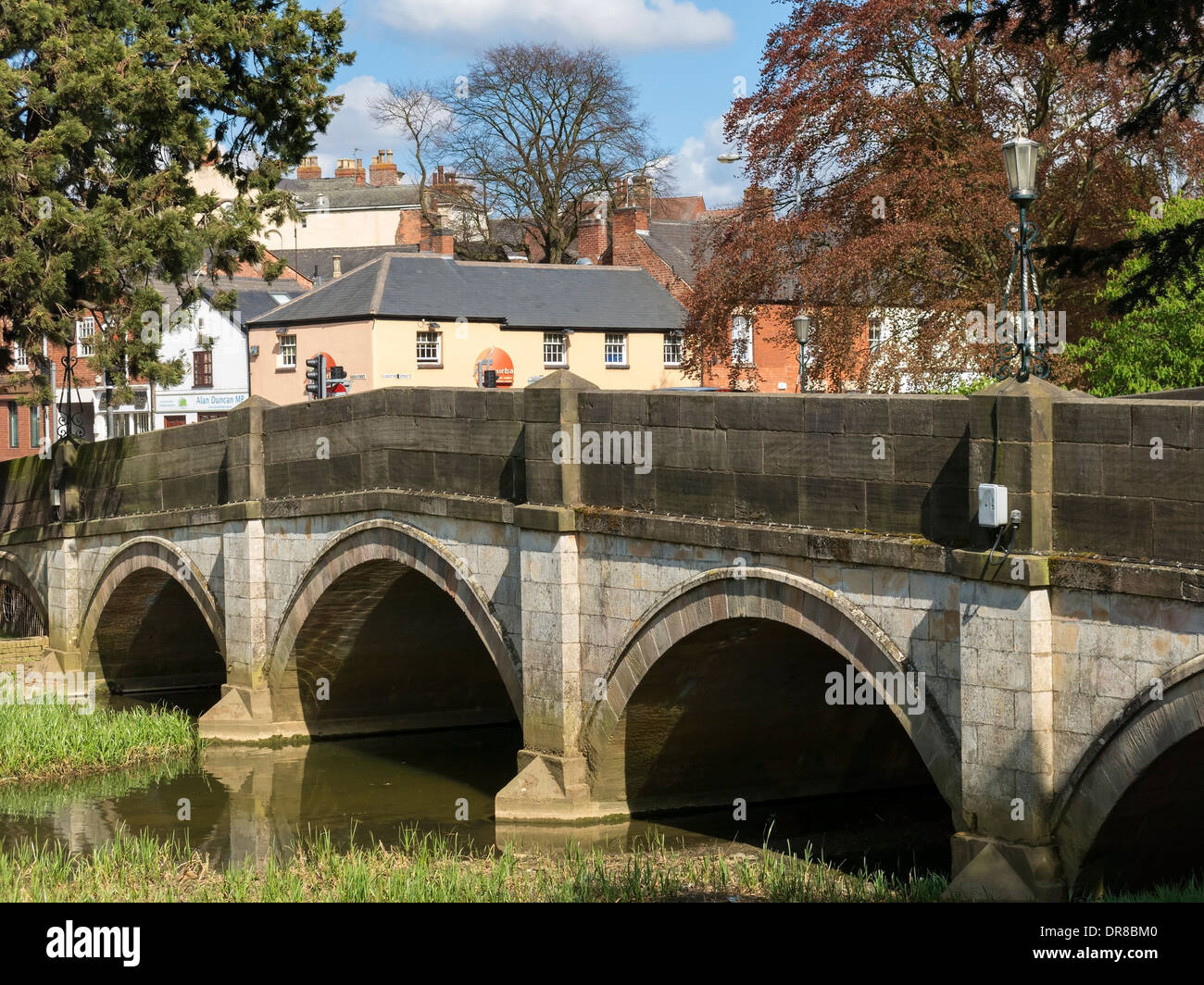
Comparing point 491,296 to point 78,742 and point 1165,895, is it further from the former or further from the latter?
point 1165,895

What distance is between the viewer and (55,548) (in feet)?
77.2

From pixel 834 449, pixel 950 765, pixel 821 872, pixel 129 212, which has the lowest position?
pixel 821 872

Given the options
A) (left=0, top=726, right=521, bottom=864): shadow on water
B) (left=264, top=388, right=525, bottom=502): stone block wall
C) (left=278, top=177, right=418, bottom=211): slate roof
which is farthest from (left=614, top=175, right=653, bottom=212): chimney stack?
(left=0, top=726, right=521, bottom=864): shadow on water

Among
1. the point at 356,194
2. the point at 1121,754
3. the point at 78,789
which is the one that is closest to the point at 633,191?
the point at 356,194

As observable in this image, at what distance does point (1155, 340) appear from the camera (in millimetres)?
20656

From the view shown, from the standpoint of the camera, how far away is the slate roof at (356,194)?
65.6 m

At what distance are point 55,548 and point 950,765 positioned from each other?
16766mm

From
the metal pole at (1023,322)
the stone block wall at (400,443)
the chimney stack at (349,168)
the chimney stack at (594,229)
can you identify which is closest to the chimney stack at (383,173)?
the chimney stack at (349,168)

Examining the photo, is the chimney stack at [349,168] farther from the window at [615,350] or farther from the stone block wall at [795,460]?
the stone block wall at [795,460]

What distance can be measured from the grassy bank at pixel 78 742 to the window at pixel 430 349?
23.8 meters

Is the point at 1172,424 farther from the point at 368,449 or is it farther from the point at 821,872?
the point at 368,449

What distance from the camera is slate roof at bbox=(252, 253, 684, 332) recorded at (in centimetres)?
4194

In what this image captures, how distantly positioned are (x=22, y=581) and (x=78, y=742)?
28.2 feet
